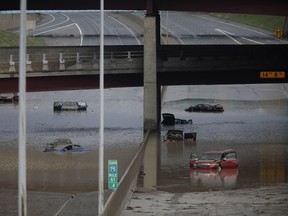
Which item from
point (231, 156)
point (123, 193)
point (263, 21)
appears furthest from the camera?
point (263, 21)

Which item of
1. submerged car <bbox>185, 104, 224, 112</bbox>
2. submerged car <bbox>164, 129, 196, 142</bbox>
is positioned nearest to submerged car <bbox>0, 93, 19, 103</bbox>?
submerged car <bbox>185, 104, 224, 112</bbox>

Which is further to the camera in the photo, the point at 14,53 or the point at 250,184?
the point at 14,53

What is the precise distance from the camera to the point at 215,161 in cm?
5284

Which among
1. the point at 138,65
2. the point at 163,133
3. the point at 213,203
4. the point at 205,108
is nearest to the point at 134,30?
the point at 205,108

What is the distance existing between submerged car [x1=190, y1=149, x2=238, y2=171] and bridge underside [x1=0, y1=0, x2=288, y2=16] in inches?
881

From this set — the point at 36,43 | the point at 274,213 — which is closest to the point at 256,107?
the point at 36,43

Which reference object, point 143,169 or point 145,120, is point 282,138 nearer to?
point 145,120

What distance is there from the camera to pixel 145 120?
73.1m

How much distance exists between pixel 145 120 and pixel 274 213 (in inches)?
1464

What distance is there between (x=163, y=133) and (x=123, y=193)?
3564 centimetres

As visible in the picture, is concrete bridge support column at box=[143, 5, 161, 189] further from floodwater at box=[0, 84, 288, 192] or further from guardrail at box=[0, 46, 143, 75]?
guardrail at box=[0, 46, 143, 75]

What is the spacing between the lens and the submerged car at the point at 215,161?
52312 millimetres

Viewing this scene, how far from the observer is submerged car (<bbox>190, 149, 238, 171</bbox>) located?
52312 millimetres

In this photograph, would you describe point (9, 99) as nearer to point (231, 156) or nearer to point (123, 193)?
point (231, 156)
